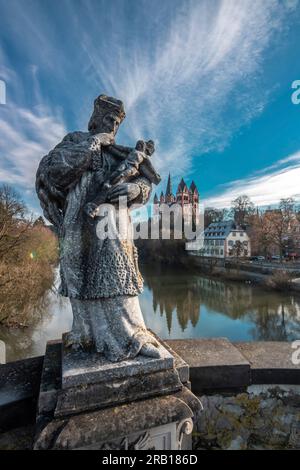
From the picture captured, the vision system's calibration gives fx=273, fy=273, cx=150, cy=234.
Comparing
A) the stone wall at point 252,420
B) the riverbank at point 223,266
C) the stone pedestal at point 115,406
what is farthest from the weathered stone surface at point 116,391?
the riverbank at point 223,266

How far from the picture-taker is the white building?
136 feet

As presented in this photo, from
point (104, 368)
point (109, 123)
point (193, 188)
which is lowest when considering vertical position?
point (104, 368)

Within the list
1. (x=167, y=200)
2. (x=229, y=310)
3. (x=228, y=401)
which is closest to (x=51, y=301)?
(x=229, y=310)

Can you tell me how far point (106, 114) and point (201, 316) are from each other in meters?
16.5

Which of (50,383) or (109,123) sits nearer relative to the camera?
(50,383)

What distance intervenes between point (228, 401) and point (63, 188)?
2173mm

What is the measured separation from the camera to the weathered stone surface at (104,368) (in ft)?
5.48

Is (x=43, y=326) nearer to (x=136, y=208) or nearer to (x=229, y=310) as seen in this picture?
(x=229, y=310)

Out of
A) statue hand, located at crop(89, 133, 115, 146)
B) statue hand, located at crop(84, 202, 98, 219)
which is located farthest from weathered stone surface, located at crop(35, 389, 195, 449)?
statue hand, located at crop(89, 133, 115, 146)

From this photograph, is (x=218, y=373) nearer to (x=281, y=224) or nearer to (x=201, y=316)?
(x=201, y=316)

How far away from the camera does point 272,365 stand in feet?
7.85

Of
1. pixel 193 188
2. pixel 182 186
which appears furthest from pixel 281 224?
pixel 193 188

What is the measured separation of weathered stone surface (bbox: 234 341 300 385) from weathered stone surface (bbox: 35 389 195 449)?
38.0 inches

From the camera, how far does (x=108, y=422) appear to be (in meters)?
1.55
